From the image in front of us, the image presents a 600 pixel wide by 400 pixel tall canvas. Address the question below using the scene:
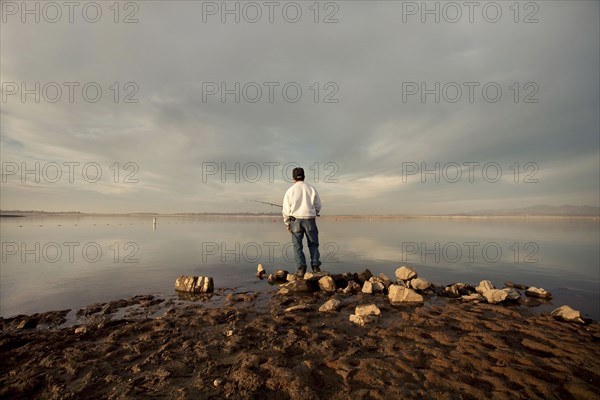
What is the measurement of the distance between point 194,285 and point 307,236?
4.06 m

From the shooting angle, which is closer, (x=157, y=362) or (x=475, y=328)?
(x=157, y=362)

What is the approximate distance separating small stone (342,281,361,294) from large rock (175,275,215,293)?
13.9 ft

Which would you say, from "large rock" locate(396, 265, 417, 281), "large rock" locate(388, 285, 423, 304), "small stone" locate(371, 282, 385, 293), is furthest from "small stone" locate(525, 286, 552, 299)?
"small stone" locate(371, 282, 385, 293)

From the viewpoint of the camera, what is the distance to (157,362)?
3590 millimetres

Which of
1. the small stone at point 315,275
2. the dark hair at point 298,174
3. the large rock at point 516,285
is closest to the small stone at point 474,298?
the large rock at point 516,285

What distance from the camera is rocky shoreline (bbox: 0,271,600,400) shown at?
2.99 m

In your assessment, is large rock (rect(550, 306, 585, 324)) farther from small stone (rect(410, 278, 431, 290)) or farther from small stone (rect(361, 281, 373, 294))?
small stone (rect(361, 281, 373, 294))

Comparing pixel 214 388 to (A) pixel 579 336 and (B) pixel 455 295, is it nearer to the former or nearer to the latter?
(A) pixel 579 336

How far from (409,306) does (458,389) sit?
12.3 ft

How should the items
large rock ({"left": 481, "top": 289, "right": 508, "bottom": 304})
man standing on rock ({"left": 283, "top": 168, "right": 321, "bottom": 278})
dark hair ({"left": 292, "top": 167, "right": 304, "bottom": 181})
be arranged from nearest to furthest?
large rock ({"left": 481, "top": 289, "right": 508, "bottom": 304}), man standing on rock ({"left": 283, "top": 168, "right": 321, "bottom": 278}), dark hair ({"left": 292, "top": 167, "right": 304, "bottom": 181})

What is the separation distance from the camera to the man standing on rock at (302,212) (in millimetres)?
9117

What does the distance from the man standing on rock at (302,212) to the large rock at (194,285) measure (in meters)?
2.97

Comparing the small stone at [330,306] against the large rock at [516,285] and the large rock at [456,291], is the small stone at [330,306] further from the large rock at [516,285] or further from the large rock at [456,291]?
the large rock at [516,285]

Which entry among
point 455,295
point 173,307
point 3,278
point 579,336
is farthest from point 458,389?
point 3,278
